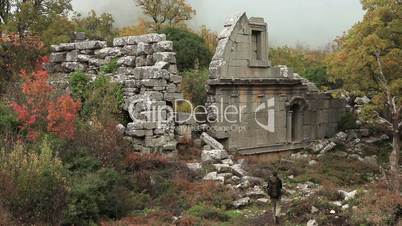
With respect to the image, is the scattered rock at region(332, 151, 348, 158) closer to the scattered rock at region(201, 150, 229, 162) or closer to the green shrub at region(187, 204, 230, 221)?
the scattered rock at region(201, 150, 229, 162)

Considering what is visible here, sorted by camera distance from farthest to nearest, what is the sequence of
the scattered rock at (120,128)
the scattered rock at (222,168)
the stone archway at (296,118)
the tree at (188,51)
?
1. the tree at (188,51)
2. the stone archway at (296,118)
3. the scattered rock at (120,128)
4. the scattered rock at (222,168)

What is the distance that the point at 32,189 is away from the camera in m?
11.6

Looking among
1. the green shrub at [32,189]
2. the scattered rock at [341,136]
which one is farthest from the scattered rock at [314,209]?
the scattered rock at [341,136]

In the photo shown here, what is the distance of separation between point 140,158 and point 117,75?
458cm

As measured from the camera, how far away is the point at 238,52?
21719 mm

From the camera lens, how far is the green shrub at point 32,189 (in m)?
11.4

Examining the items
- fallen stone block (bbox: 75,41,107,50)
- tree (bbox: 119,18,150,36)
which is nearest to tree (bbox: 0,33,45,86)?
fallen stone block (bbox: 75,41,107,50)

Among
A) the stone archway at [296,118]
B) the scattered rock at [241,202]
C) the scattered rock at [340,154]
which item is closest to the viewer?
the scattered rock at [241,202]

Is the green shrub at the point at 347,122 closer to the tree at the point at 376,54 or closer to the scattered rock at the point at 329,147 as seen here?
the scattered rock at the point at 329,147

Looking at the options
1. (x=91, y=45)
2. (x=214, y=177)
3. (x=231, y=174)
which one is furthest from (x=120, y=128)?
(x=91, y=45)

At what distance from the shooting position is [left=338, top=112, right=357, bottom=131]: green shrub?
86.7ft

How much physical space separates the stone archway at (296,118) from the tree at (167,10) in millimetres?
26054

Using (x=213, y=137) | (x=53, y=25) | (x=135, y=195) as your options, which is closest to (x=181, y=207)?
(x=135, y=195)

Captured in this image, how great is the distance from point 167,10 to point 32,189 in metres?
38.9
